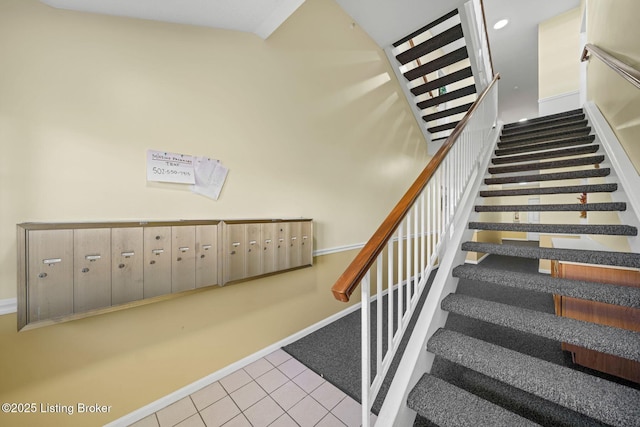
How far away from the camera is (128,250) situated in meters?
1.25

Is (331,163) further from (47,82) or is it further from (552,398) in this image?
(552,398)

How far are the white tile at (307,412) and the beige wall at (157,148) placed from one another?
586 mm

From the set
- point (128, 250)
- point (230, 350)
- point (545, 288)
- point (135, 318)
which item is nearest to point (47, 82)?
point (128, 250)

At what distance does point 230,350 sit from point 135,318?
0.68m

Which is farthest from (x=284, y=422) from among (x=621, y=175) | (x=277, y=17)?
(x=621, y=175)

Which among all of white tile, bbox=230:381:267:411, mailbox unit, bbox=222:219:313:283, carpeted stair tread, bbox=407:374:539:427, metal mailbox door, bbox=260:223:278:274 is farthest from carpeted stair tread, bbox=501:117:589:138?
white tile, bbox=230:381:267:411

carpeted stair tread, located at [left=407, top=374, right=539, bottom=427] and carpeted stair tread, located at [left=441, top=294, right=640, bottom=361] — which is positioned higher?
carpeted stair tread, located at [left=441, top=294, right=640, bottom=361]

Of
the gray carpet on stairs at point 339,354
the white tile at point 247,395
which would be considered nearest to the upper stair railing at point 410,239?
the gray carpet on stairs at point 339,354

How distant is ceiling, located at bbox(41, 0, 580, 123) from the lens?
4.26ft

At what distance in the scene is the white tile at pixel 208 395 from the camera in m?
1.48

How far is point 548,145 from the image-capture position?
8.71ft

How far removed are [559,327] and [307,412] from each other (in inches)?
55.5

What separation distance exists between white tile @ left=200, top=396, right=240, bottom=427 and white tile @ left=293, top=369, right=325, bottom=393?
1.37 feet

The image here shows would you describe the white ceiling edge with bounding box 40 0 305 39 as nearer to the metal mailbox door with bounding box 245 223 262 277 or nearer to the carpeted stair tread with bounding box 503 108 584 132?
the metal mailbox door with bounding box 245 223 262 277
